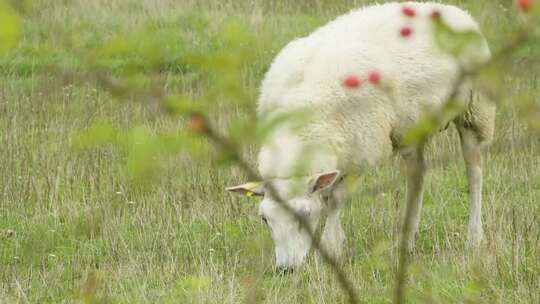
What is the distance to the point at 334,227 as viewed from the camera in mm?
6895

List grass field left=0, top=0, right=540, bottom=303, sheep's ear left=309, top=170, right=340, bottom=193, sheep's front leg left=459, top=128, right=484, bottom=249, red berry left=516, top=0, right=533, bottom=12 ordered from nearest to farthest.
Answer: red berry left=516, top=0, right=533, bottom=12 < grass field left=0, top=0, right=540, bottom=303 < sheep's ear left=309, top=170, right=340, bottom=193 < sheep's front leg left=459, top=128, right=484, bottom=249

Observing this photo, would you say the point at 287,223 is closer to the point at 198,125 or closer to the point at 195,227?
the point at 195,227

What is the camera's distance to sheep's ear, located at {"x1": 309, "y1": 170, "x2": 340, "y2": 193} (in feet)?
20.3

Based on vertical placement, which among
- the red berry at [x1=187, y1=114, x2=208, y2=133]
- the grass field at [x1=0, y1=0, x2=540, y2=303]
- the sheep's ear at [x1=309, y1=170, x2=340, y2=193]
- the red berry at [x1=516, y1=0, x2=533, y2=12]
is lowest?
the grass field at [x1=0, y1=0, x2=540, y2=303]

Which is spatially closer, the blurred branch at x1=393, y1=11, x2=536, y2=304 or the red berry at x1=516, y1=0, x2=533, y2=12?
the blurred branch at x1=393, y1=11, x2=536, y2=304

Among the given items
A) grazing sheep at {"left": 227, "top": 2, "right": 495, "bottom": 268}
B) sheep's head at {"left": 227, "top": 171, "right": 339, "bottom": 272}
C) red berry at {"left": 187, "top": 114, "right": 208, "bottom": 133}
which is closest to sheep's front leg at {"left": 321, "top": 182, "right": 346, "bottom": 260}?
grazing sheep at {"left": 227, "top": 2, "right": 495, "bottom": 268}

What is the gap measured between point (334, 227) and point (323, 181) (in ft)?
2.30

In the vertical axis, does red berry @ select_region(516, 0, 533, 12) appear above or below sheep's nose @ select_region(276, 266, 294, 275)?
above

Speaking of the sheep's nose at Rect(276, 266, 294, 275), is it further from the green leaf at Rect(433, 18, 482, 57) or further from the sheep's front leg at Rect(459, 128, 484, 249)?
the green leaf at Rect(433, 18, 482, 57)

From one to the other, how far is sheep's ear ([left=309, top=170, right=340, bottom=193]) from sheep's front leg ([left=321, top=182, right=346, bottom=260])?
45 cm

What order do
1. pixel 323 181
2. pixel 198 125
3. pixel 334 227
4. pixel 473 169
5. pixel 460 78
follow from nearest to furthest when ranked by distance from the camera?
pixel 198 125 → pixel 460 78 → pixel 323 181 → pixel 334 227 → pixel 473 169

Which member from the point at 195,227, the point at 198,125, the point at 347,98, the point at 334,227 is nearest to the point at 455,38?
the point at 198,125

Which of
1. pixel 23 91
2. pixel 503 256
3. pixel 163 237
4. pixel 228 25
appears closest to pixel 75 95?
pixel 23 91

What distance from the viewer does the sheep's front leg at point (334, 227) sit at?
6.79 metres
